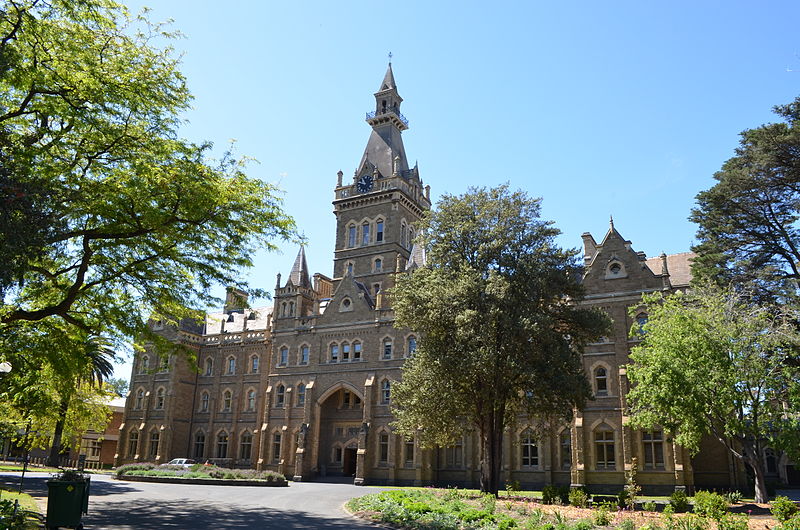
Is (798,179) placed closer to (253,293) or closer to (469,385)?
(469,385)

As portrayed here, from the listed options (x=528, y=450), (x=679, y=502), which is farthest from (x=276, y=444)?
(x=679, y=502)

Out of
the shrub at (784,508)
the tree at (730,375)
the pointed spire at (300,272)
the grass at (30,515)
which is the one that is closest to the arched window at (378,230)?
the pointed spire at (300,272)

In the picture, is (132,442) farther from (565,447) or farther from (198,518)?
(198,518)

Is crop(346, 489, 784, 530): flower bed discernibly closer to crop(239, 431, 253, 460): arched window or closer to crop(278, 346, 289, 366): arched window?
crop(278, 346, 289, 366): arched window

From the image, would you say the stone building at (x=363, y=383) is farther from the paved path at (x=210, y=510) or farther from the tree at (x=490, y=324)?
the paved path at (x=210, y=510)

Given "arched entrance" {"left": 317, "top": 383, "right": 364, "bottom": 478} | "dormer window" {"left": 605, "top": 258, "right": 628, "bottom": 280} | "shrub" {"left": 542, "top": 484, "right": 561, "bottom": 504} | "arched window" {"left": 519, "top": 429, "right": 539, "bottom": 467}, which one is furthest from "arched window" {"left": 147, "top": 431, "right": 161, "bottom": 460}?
"shrub" {"left": 542, "top": 484, "right": 561, "bottom": 504}

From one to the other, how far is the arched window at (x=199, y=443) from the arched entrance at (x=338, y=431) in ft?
42.0

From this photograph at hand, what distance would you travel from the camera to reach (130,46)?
14586 mm

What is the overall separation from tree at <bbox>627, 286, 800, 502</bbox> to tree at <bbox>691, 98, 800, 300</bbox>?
7.68 feet

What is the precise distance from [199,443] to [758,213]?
45.4m

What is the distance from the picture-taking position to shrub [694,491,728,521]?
15.2 m

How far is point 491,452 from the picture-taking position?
24609 millimetres

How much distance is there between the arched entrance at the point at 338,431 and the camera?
44.4 m

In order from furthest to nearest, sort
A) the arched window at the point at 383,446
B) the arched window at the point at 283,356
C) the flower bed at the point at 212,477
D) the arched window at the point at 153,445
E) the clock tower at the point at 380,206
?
the arched window at the point at 153,445 → the clock tower at the point at 380,206 → the arched window at the point at 283,356 → the arched window at the point at 383,446 → the flower bed at the point at 212,477
